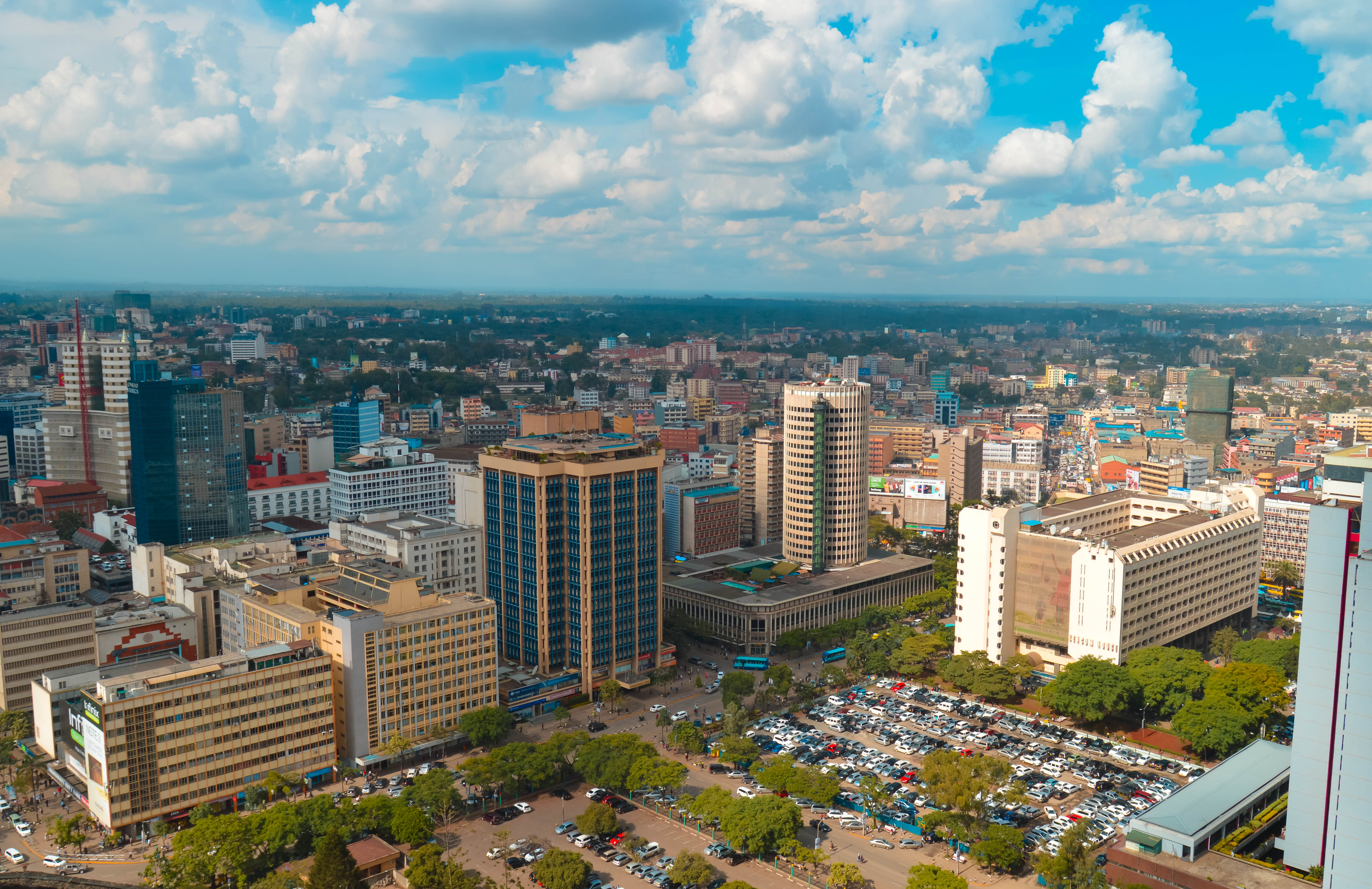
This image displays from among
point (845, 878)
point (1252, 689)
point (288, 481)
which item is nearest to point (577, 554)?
point (845, 878)

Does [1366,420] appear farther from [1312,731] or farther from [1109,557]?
[1312,731]

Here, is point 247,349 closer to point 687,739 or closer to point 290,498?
point 290,498

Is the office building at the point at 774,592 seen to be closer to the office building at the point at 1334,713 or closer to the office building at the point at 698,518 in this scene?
the office building at the point at 698,518

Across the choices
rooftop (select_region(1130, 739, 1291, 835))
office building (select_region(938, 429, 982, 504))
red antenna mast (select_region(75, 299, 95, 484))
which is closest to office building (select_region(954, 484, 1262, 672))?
rooftop (select_region(1130, 739, 1291, 835))

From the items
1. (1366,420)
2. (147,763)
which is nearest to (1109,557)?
(147,763)

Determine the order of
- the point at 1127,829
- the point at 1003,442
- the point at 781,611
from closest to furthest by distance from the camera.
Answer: the point at 1127,829, the point at 781,611, the point at 1003,442

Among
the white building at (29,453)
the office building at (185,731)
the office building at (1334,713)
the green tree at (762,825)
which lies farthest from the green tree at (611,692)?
the white building at (29,453)
